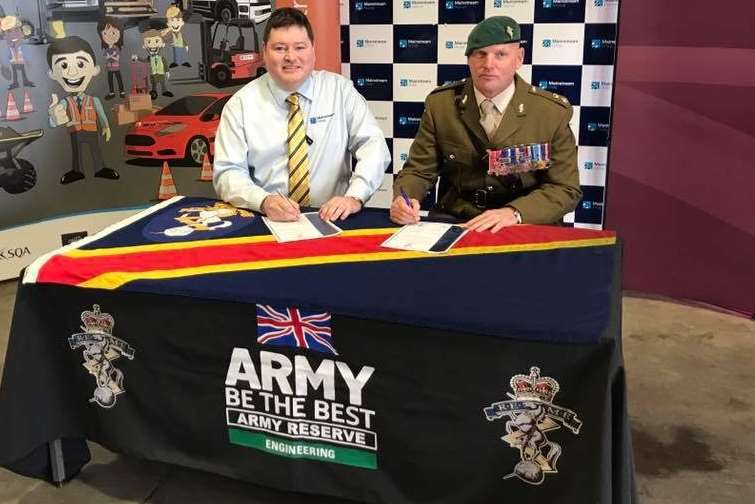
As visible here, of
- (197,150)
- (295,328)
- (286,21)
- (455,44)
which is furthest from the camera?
(197,150)

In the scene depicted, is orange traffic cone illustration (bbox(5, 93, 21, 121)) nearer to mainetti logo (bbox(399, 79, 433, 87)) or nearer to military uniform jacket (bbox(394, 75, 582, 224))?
mainetti logo (bbox(399, 79, 433, 87))

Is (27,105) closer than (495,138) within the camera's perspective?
No

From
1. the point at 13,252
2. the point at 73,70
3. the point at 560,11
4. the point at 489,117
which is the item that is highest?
the point at 560,11

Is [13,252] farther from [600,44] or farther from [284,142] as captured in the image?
[600,44]

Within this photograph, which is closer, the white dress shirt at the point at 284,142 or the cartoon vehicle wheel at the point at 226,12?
the white dress shirt at the point at 284,142

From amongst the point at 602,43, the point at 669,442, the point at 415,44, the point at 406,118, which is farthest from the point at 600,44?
the point at 669,442

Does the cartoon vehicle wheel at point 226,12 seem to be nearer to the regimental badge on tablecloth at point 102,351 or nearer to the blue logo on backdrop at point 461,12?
the blue logo on backdrop at point 461,12

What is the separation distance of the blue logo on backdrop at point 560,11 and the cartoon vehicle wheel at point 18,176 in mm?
2446

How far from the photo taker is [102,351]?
1.77 meters

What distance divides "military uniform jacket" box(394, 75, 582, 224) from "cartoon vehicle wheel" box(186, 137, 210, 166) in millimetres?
1845

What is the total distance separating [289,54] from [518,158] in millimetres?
728

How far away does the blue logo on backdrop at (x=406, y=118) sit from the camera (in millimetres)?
3586

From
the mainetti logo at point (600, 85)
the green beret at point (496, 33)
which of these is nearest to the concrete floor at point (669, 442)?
the mainetti logo at point (600, 85)

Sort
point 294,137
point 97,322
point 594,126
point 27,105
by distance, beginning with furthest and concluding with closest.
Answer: point 27,105 < point 594,126 < point 294,137 < point 97,322
